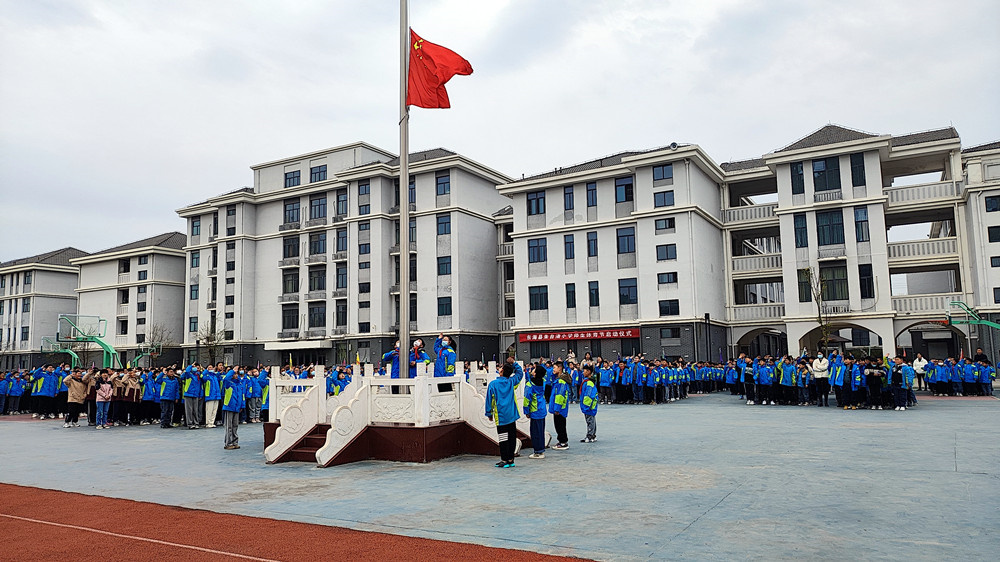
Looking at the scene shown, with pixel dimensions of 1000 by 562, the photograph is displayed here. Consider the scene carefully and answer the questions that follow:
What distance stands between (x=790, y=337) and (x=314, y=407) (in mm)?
28070

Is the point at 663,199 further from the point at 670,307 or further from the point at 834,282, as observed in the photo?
the point at 834,282

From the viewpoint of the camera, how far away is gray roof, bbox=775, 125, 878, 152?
3419 cm

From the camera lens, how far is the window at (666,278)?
36.3 meters

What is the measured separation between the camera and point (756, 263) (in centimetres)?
3856

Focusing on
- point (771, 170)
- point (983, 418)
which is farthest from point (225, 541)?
point (771, 170)

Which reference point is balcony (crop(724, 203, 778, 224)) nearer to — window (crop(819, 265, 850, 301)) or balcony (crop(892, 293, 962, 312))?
window (crop(819, 265, 850, 301))

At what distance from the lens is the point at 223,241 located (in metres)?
51.6

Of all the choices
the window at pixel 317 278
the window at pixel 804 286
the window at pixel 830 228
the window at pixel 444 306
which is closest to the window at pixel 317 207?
the window at pixel 317 278

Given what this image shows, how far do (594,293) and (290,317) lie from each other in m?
22.7

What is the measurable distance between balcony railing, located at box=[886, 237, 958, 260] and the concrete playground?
2146 centimetres

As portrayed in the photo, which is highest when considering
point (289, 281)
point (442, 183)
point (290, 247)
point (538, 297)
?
point (442, 183)

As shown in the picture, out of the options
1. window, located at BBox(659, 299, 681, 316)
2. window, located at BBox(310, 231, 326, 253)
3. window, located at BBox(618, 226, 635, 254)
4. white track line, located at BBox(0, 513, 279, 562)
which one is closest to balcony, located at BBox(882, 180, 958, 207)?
window, located at BBox(659, 299, 681, 316)

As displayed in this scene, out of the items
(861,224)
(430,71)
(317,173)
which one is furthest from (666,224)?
(430,71)

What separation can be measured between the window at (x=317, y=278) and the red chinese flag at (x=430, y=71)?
36.7 metres
